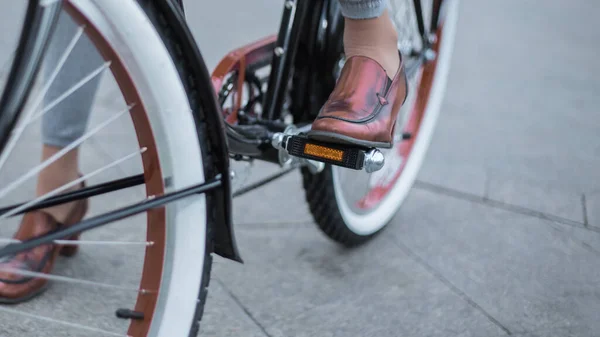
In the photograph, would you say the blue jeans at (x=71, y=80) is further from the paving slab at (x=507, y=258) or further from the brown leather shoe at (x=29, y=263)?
the paving slab at (x=507, y=258)

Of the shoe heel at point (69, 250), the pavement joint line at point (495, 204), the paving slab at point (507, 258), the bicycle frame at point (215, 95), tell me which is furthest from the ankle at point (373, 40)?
the pavement joint line at point (495, 204)

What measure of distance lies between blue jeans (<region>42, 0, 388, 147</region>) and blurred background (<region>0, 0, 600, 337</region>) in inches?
15.2

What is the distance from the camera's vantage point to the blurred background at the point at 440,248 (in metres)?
1.81

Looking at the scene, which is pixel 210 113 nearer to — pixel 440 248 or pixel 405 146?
pixel 440 248

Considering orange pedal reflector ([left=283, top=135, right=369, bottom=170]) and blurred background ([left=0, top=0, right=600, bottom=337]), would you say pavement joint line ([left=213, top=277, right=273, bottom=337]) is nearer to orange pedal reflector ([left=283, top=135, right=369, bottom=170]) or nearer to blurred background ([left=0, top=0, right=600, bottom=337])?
blurred background ([left=0, top=0, right=600, bottom=337])

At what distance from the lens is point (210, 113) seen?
3.82 ft

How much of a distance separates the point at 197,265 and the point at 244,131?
0.49 meters

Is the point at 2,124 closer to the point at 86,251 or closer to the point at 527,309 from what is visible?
the point at 86,251

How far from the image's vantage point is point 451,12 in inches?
93.2

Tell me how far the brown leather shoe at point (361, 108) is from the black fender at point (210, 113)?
1.05ft

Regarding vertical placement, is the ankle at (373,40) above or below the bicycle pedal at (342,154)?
above

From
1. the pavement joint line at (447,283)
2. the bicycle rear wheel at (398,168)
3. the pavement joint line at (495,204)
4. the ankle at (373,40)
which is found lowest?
the pavement joint line at (447,283)

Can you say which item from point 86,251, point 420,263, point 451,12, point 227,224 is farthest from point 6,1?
point 227,224

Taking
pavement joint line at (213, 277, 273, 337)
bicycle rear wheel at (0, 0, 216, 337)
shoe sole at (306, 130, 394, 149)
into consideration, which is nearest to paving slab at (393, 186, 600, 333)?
pavement joint line at (213, 277, 273, 337)
